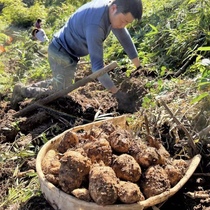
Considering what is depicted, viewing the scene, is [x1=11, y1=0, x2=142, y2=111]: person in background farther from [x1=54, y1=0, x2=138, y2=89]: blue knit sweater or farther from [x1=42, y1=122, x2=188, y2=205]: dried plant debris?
[x1=42, y1=122, x2=188, y2=205]: dried plant debris

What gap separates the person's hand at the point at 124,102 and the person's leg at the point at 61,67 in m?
0.60

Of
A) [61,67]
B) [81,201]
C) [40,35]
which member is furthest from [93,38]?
[40,35]

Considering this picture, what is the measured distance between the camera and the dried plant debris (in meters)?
2.22

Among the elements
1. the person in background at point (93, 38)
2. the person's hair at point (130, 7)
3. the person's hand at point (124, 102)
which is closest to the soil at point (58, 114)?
the person's hand at point (124, 102)

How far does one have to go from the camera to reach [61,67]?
14.8 feet

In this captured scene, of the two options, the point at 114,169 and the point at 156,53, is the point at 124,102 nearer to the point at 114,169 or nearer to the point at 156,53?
the point at 156,53

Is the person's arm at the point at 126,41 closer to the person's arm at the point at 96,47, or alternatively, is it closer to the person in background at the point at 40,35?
the person's arm at the point at 96,47

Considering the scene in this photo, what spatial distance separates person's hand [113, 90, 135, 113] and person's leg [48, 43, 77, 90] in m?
0.60

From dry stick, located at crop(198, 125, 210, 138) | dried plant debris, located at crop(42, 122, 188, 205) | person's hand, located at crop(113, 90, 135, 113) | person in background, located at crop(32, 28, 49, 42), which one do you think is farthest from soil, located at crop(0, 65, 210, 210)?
person in background, located at crop(32, 28, 49, 42)

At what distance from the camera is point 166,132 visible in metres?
2.96

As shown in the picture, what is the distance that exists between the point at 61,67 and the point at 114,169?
2312 mm

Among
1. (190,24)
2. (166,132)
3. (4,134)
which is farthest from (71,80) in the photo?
(166,132)

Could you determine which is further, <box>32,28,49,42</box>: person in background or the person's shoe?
<box>32,28,49,42</box>: person in background

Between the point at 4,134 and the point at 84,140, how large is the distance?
4.55ft
